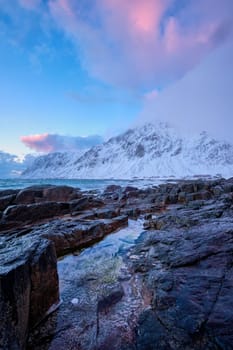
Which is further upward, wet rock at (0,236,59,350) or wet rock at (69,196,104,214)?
wet rock at (0,236,59,350)

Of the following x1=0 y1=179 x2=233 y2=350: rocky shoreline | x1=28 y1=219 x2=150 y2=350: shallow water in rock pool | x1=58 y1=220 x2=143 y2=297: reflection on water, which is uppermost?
x1=0 y1=179 x2=233 y2=350: rocky shoreline

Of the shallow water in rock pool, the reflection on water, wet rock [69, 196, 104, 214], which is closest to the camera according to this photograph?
the shallow water in rock pool

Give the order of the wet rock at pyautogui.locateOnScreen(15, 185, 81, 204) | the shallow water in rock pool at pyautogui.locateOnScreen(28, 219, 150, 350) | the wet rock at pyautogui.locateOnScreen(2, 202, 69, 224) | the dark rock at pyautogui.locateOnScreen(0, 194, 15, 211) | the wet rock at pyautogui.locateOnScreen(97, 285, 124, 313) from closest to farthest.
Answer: the shallow water in rock pool at pyautogui.locateOnScreen(28, 219, 150, 350) < the wet rock at pyautogui.locateOnScreen(97, 285, 124, 313) < the wet rock at pyautogui.locateOnScreen(2, 202, 69, 224) < the dark rock at pyautogui.locateOnScreen(0, 194, 15, 211) < the wet rock at pyautogui.locateOnScreen(15, 185, 81, 204)

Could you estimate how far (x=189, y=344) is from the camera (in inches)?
131

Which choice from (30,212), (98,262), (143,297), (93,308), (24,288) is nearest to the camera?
(24,288)

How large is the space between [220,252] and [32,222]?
1133 cm

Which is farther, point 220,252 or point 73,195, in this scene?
point 73,195

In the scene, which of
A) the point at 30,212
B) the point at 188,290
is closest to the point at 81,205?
the point at 30,212

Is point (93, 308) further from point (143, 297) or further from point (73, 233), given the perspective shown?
point (73, 233)

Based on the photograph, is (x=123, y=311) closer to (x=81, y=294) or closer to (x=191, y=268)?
(x=81, y=294)

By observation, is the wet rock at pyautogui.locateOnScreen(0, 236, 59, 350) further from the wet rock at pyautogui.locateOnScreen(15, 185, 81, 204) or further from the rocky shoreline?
the wet rock at pyautogui.locateOnScreen(15, 185, 81, 204)

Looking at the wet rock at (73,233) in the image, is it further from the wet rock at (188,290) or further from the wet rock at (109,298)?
the wet rock at (109,298)

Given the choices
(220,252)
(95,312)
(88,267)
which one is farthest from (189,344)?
(88,267)

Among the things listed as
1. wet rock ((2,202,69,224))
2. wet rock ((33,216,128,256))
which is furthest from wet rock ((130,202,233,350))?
wet rock ((2,202,69,224))
